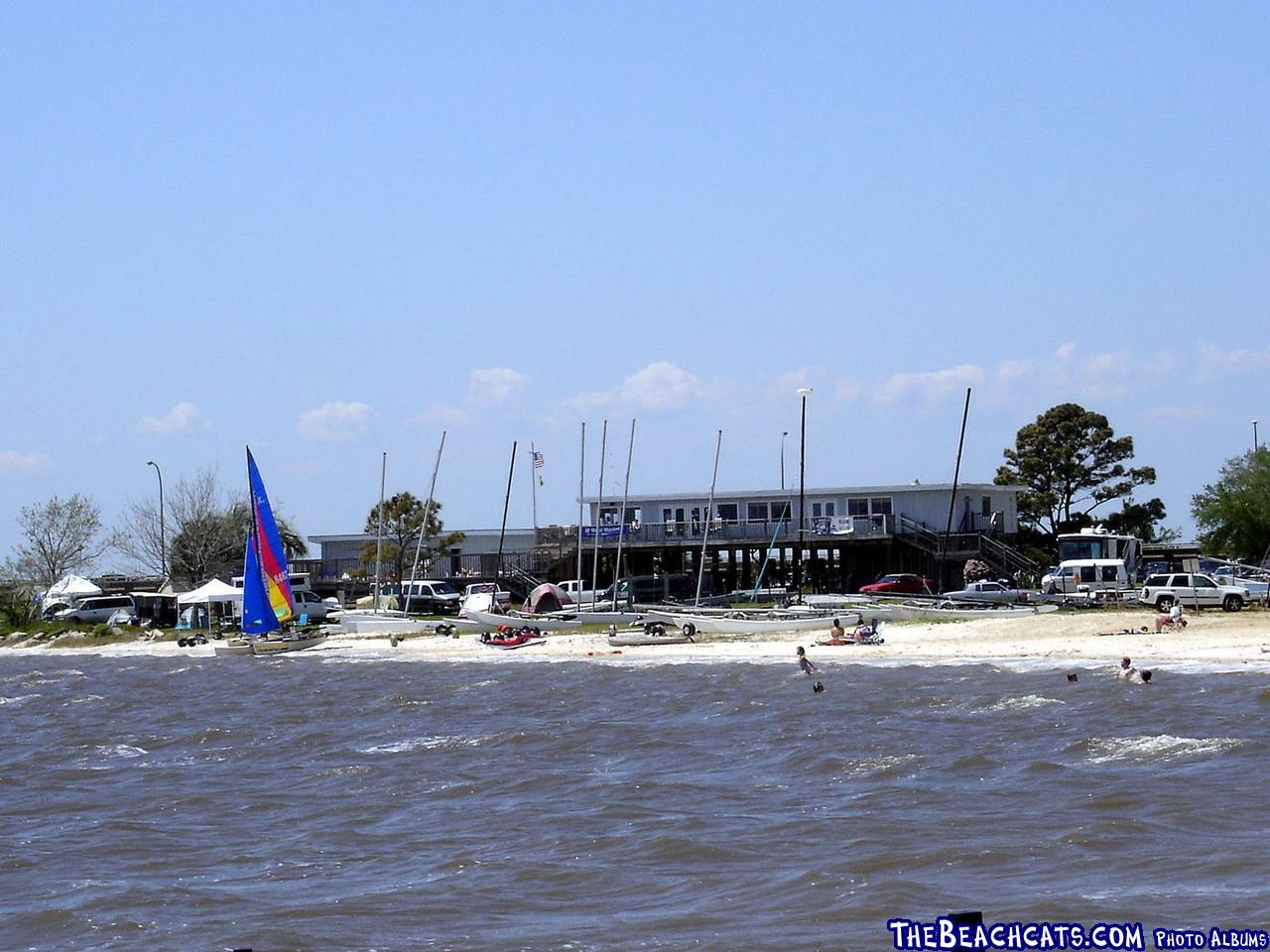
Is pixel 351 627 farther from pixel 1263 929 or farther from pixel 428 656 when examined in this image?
pixel 1263 929

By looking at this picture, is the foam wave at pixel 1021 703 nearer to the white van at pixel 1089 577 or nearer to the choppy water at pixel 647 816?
the choppy water at pixel 647 816

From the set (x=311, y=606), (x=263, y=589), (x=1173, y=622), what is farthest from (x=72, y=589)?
(x=1173, y=622)

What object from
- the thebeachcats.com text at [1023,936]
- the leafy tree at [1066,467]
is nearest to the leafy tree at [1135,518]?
the leafy tree at [1066,467]

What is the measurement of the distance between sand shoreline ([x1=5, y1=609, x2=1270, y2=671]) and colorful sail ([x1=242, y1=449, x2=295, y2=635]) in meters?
3.13

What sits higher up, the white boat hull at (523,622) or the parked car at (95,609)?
the white boat hull at (523,622)

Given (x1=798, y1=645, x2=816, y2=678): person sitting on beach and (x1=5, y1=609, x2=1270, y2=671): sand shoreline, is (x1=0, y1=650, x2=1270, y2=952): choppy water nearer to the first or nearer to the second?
(x1=798, y1=645, x2=816, y2=678): person sitting on beach

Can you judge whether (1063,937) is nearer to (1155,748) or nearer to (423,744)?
(1155,748)

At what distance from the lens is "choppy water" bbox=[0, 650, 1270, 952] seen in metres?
12.9

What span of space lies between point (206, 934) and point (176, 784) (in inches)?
381

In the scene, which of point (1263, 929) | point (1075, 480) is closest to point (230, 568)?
point (1075, 480)

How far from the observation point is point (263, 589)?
45875 millimetres

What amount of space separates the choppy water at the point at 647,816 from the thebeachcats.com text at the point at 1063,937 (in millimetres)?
272

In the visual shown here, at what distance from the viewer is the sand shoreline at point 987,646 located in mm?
33688

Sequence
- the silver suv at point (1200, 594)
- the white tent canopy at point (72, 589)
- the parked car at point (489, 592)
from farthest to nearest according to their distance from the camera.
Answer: the white tent canopy at point (72, 589), the parked car at point (489, 592), the silver suv at point (1200, 594)
